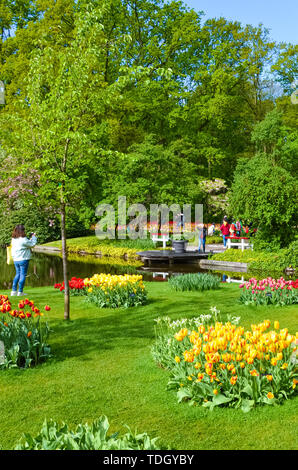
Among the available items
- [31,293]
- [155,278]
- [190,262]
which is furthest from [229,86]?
[31,293]

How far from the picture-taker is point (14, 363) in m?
5.86

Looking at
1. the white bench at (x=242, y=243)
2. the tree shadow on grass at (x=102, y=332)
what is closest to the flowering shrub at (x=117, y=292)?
the tree shadow on grass at (x=102, y=332)

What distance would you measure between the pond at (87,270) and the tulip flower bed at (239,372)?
10.9m

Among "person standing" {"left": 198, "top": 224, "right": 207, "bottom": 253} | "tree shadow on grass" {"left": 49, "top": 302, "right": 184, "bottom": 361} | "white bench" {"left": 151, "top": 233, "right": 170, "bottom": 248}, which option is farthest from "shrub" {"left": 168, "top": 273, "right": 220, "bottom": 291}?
"white bench" {"left": 151, "top": 233, "right": 170, "bottom": 248}

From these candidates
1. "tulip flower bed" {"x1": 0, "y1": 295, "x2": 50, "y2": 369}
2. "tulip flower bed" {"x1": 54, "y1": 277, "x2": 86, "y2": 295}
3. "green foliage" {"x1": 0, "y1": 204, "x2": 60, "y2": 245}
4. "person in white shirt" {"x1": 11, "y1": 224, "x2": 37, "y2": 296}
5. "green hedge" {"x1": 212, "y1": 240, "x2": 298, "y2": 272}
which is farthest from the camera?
"green foliage" {"x1": 0, "y1": 204, "x2": 60, "y2": 245}

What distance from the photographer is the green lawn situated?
13.3ft

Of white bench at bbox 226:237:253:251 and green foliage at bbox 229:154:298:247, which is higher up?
green foliage at bbox 229:154:298:247

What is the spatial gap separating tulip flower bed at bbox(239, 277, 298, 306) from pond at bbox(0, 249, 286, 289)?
5853 mm

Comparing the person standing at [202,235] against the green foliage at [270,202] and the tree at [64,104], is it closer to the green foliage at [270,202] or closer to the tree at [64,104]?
the green foliage at [270,202]

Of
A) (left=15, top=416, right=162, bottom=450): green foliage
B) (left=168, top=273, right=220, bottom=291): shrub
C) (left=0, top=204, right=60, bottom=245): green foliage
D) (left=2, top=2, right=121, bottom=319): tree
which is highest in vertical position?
(left=2, top=2, right=121, bottom=319): tree

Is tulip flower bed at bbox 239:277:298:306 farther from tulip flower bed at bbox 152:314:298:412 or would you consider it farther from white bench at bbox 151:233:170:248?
white bench at bbox 151:233:170:248

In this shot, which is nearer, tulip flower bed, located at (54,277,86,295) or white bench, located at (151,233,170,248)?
tulip flower bed, located at (54,277,86,295)

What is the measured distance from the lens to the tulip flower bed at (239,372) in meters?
4.54
